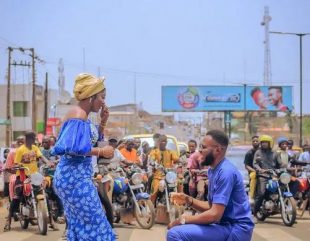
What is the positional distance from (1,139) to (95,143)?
6467 cm

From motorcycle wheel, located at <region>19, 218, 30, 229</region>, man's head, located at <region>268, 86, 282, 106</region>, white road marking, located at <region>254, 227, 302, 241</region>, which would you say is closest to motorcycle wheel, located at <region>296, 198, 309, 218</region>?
white road marking, located at <region>254, 227, 302, 241</region>

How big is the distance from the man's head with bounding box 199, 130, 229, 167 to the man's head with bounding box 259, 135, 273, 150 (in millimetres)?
7909

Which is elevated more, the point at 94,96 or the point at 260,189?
the point at 94,96

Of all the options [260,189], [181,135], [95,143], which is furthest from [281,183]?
[181,135]

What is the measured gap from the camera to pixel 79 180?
16.5 feet

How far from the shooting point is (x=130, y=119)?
9631 cm

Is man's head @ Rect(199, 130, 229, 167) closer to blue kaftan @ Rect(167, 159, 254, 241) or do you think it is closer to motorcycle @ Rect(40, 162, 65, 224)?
blue kaftan @ Rect(167, 159, 254, 241)

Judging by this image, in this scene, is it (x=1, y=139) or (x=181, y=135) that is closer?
(x=181, y=135)

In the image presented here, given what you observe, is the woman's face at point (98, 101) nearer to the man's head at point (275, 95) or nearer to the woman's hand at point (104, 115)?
the woman's hand at point (104, 115)

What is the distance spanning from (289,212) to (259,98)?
1646 inches

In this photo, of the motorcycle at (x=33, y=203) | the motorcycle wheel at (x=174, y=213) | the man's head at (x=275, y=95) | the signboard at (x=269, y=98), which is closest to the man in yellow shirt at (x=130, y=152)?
the motorcycle wheel at (x=174, y=213)

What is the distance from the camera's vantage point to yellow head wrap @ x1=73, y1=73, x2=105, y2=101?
527 cm

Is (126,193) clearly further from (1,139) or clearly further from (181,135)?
(1,139)

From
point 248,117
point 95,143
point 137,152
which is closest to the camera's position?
point 95,143
